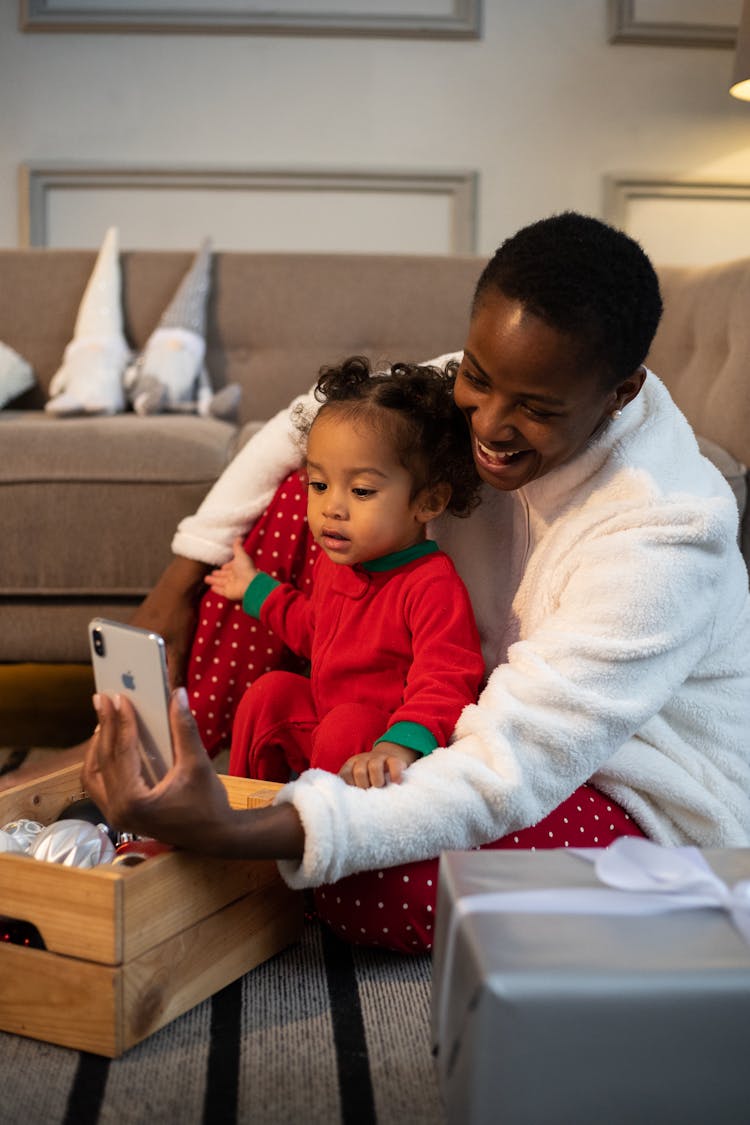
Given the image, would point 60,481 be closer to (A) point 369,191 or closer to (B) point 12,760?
(B) point 12,760

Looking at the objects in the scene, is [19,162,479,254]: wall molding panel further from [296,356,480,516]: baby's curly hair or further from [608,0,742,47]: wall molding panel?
[296,356,480,516]: baby's curly hair

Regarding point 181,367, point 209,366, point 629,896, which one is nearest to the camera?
point 629,896

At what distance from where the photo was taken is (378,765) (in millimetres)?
981

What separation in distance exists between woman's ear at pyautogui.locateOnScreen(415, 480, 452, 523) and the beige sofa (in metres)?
0.59

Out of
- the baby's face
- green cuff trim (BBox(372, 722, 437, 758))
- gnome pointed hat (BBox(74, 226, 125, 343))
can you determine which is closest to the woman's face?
the baby's face

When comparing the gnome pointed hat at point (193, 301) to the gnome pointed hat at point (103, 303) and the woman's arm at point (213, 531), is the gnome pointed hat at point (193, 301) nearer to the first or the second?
the gnome pointed hat at point (103, 303)

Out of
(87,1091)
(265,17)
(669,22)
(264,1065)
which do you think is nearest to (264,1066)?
(264,1065)

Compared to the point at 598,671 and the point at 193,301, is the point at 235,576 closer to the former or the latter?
the point at 598,671

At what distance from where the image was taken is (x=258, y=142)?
9.93 ft

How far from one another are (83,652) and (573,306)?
0.99 metres

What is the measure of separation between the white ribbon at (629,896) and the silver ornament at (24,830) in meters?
0.45

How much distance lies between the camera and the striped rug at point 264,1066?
826 mm

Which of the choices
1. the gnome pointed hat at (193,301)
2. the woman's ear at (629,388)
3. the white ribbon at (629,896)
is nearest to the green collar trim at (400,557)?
the woman's ear at (629,388)

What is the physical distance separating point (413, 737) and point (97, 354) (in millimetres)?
1395
